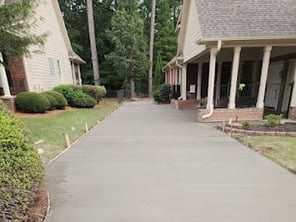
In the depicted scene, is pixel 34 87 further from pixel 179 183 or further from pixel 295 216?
pixel 295 216

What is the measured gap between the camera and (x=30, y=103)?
11.1 metres

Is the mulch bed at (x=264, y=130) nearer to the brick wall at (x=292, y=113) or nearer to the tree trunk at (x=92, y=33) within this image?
the brick wall at (x=292, y=113)

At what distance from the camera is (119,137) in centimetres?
736

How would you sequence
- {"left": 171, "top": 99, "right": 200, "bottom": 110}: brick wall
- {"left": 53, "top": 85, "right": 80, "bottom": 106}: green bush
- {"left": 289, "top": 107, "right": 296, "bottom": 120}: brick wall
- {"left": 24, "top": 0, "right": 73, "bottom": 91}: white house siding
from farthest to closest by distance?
{"left": 53, "top": 85, "right": 80, "bottom": 106}: green bush → {"left": 171, "top": 99, "right": 200, "bottom": 110}: brick wall → {"left": 24, "top": 0, "right": 73, "bottom": 91}: white house siding → {"left": 289, "top": 107, "right": 296, "bottom": 120}: brick wall

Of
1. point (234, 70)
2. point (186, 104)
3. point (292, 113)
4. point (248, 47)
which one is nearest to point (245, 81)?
point (186, 104)

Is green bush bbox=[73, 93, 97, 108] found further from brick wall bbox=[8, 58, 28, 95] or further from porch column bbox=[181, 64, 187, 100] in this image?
porch column bbox=[181, 64, 187, 100]

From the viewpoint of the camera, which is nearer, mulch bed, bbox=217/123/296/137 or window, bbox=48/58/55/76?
mulch bed, bbox=217/123/296/137

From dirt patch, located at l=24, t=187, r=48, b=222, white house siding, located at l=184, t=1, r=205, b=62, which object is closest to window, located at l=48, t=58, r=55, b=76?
white house siding, located at l=184, t=1, r=205, b=62

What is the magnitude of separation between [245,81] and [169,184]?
39.5 ft

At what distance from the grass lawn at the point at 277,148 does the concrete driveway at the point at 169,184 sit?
286 millimetres

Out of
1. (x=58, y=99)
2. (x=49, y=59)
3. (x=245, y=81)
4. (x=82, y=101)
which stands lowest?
(x=82, y=101)

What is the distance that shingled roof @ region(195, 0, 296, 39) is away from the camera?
9.00 metres

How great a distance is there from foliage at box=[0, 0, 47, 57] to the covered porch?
246 inches

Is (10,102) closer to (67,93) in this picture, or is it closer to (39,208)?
(67,93)
